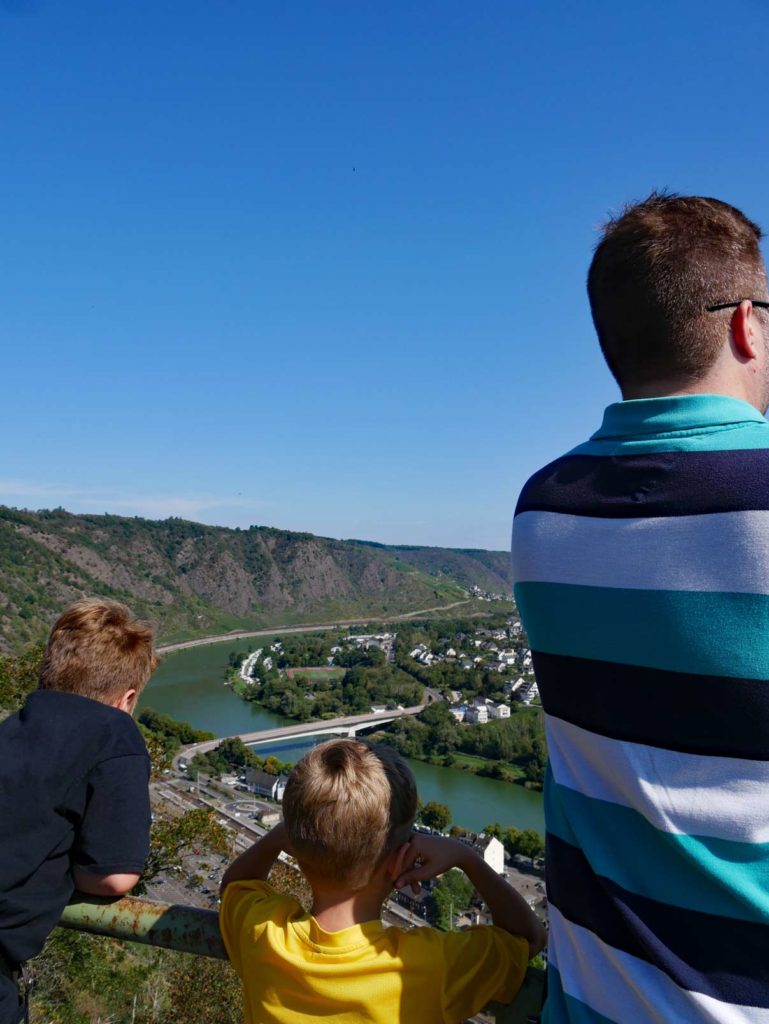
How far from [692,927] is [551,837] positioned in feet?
0.53

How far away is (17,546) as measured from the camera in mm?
53531

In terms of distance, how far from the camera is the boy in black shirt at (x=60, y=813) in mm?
1196

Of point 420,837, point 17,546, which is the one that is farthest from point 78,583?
point 420,837

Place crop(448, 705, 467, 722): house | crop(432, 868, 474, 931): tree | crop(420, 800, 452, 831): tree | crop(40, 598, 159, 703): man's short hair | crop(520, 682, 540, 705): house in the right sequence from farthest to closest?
1. crop(520, 682, 540, 705): house
2. crop(448, 705, 467, 722): house
3. crop(420, 800, 452, 831): tree
4. crop(432, 868, 474, 931): tree
5. crop(40, 598, 159, 703): man's short hair

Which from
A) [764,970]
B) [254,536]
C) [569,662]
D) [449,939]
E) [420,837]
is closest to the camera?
[764,970]

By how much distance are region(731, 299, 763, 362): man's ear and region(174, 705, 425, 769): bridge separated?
76.5 feet

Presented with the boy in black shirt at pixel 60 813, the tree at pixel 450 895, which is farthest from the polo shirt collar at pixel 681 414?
the tree at pixel 450 895

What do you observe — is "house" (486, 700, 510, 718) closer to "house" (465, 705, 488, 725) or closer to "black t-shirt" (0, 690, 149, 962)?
"house" (465, 705, 488, 725)

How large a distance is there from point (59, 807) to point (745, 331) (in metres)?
1.15

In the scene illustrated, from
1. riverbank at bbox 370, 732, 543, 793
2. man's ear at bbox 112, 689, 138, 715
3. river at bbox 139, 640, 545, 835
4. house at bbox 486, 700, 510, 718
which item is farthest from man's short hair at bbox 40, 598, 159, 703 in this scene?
house at bbox 486, 700, 510, 718

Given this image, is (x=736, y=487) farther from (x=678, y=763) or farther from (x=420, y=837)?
(x=420, y=837)

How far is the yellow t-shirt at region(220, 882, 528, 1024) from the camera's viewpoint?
0.92m

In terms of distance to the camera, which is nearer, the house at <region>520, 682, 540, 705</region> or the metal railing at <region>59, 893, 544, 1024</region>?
the metal railing at <region>59, 893, 544, 1024</region>

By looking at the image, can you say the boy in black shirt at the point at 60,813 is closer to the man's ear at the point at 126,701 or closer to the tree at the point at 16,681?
the man's ear at the point at 126,701
